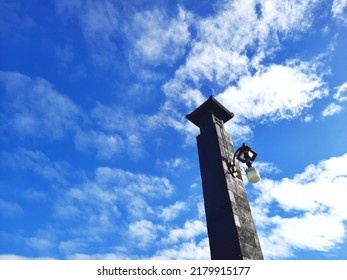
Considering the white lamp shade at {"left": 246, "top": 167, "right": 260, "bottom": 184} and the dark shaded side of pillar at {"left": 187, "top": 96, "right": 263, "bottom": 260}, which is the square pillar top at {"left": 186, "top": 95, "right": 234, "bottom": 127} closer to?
the dark shaded side of pillar at {"left": 187, "top": 96, "right": 263, "bottom": 260}

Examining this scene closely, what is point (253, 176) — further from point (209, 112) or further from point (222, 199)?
point (209, 112)

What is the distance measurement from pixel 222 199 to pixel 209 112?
3135 millimetres

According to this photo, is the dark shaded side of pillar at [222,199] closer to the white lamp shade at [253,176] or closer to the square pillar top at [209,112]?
the square pillar top at [209,112]

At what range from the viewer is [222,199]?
256 inches

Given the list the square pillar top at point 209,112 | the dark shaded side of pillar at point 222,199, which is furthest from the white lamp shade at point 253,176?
the square pillar top at point 209,112

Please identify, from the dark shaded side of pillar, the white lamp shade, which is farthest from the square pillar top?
the white lamp shade

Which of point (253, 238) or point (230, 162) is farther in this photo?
point (230, 162)

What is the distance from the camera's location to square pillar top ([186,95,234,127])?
8648 mm

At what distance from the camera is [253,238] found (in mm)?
6289

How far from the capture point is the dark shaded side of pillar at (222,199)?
5906mm
